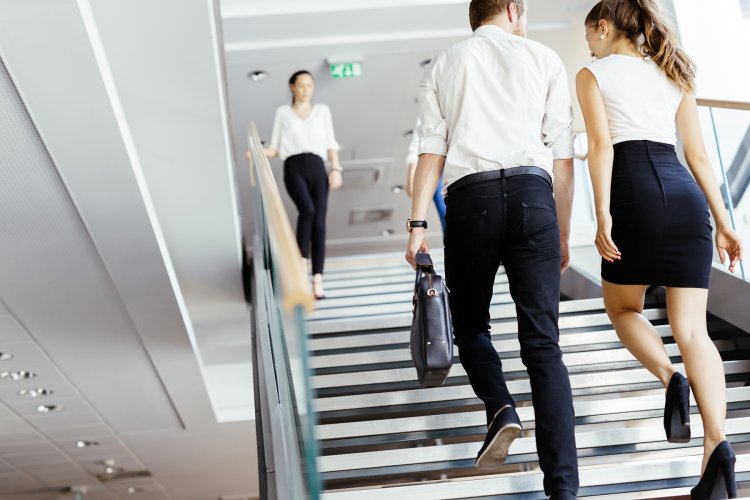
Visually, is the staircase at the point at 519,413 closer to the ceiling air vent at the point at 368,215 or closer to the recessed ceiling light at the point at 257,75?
the recessed ceiling light at the point at 257,75

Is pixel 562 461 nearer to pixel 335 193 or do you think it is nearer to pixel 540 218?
pixel 540 218

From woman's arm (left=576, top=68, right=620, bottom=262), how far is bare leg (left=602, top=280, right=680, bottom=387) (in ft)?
0.49

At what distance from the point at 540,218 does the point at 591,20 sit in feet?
3.38

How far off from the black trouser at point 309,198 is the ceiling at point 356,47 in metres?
1.81

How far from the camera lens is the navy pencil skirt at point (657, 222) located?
122 inches

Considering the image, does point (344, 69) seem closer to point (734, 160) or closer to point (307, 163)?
point (307, 163)

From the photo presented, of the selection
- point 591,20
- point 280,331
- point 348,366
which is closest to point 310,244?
point 348,366

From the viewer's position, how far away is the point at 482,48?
120 inches

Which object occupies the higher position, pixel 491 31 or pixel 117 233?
pixel 117 233

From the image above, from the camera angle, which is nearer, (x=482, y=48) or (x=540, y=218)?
(x=540, y=218)

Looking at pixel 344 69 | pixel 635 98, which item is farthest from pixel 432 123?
pixel 344 69

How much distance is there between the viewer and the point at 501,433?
2.81 meters

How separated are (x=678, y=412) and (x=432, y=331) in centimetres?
87

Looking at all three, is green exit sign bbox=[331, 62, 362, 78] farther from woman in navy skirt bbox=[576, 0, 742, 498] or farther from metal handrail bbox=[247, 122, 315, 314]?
metal handrail bbox=[247, 122, 315, 314]
